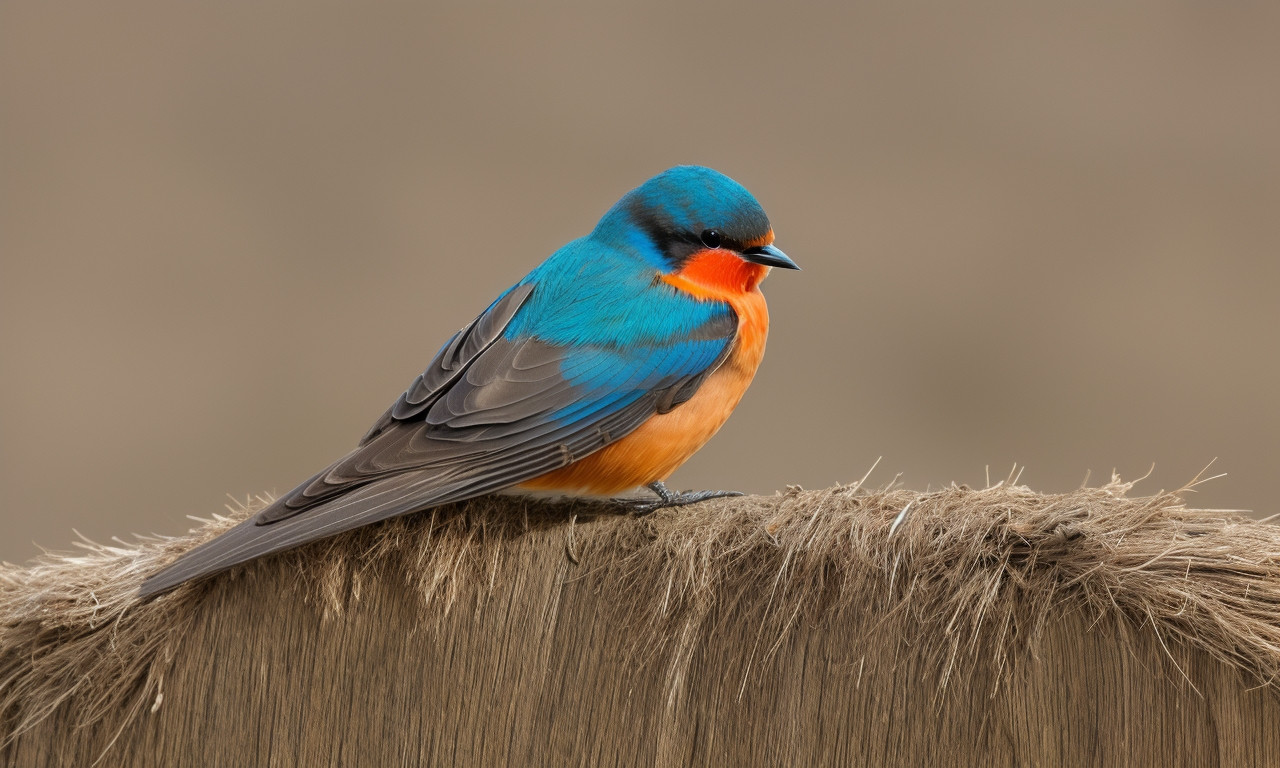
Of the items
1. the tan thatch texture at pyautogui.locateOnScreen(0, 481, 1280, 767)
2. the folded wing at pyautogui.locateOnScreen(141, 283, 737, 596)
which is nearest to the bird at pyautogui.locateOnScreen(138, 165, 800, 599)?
the folded wing at pyautogui.locateOnScreen(141, 283, 737, 596)

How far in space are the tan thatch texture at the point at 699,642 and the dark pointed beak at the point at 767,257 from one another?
2.08ft

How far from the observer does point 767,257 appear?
8.07 ft

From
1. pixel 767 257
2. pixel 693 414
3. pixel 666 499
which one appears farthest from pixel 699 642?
pixel 767 257

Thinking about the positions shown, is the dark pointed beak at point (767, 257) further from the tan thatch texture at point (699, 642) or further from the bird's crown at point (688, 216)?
the tan thatch texture at point (699, 642)

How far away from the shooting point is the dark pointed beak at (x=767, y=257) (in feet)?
8.05

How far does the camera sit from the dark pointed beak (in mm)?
2453

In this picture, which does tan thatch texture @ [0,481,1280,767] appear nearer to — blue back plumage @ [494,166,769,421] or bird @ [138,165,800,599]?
bird @ [138,165,800,599]

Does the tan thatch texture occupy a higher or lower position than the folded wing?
lower

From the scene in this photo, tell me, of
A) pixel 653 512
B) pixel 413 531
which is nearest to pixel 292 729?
pixel 413 531

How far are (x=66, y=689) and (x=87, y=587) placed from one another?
0.18 m

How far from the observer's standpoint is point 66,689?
6.54ft

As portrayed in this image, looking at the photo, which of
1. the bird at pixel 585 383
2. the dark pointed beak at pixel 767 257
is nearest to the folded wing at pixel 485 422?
the bird at pixel 585 383

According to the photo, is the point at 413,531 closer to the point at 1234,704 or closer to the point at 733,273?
the point at 733,273

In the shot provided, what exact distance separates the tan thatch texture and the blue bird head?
0.68 metres
